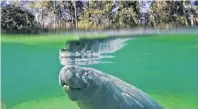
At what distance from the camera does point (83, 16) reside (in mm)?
7785

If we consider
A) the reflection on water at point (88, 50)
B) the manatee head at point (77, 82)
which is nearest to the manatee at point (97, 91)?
the manatee head at point (77, 82)

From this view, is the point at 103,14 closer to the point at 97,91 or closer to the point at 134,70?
the point at 134,70

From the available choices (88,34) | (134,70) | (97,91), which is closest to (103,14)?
(88,34)

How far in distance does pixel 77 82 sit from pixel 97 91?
427mm

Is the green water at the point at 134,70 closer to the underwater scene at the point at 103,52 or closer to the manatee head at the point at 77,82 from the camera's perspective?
the underwater scene at the point at 103,52

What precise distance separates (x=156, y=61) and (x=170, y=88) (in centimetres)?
59

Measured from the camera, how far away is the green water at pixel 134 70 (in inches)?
332

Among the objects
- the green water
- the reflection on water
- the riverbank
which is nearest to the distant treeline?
the riverbank

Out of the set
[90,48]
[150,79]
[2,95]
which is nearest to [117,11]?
[90,48]

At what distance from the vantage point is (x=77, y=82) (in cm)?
680

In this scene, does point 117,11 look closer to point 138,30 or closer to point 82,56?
point 138,30

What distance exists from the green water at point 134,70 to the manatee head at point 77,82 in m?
1.41

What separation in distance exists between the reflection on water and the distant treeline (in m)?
0.43

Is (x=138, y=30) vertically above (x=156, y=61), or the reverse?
(x=138, y=30)
